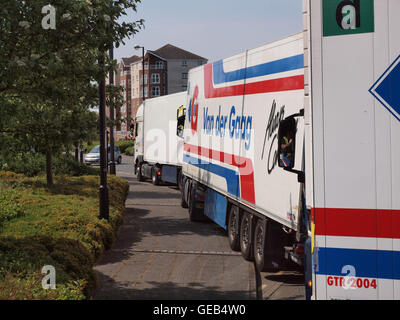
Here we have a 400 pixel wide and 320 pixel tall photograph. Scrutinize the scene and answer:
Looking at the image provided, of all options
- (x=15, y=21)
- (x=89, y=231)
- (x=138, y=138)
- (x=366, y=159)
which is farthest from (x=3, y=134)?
(x=138, y=138)

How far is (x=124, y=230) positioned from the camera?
52.7ft

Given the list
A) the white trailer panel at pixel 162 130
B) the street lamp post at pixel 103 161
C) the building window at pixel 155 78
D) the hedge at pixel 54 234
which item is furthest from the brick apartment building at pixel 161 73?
the street lamp post at pixel 103 161

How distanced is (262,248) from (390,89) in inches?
238

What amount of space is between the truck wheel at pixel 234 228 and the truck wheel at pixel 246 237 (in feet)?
0.91

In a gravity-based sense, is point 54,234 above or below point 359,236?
below

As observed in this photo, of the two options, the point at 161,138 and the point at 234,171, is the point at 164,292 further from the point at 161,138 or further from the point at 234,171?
the point at 161,138

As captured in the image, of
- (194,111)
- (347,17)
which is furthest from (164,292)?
(194,111)

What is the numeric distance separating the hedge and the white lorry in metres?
6.48

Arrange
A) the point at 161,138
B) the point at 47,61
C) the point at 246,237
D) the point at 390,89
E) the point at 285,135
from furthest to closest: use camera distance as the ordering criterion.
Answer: the point at 161,138 < the point at 246,237 < the point at 47,61 < the point at 285,135 < the point at 390,89

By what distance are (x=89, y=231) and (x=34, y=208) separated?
2.34 m

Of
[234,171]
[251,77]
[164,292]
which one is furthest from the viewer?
[234,171]

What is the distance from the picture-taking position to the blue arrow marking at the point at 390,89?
5.05 m

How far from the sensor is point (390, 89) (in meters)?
5.08
